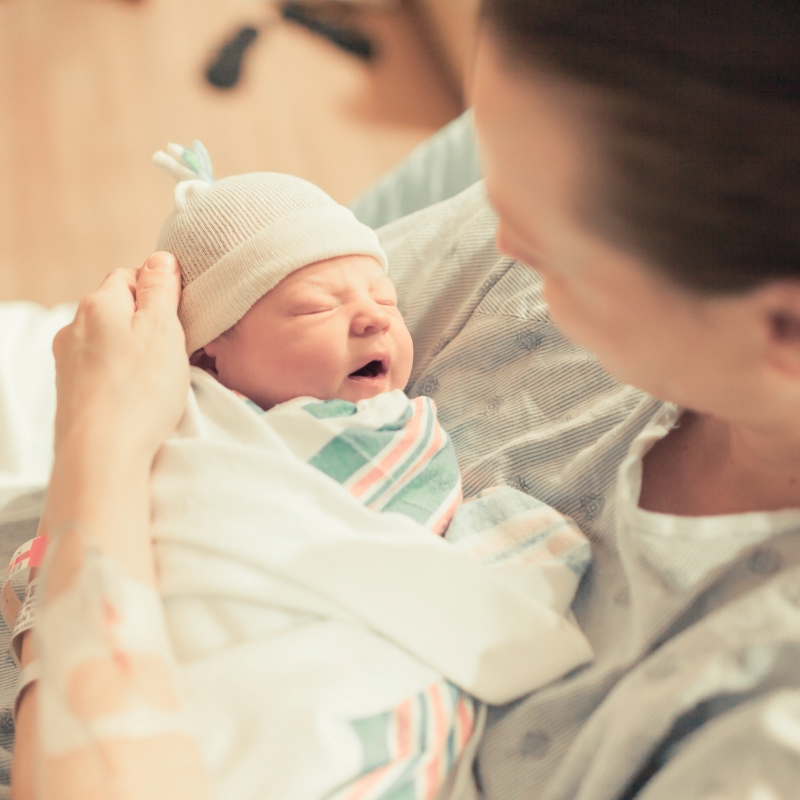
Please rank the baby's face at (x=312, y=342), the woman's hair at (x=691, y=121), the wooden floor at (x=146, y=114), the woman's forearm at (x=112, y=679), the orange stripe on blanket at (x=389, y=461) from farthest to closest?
the wooden floor at (x=146, y=114) < the baby's face at (x=312, y=342) < the orange stripe on blanket at (x=389, y=461) < the woman's forearm at (x=112, y=679) < the woman's hair at (x=691, y=121)

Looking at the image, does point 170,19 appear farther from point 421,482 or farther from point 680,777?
point 680,777

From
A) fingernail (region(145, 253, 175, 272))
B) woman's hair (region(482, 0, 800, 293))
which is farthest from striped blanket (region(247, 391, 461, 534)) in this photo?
woman's hair (region(482, 0, 800, 293))

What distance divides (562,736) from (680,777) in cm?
13

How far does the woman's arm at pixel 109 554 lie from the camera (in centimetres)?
53

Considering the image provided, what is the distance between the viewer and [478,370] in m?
0.98

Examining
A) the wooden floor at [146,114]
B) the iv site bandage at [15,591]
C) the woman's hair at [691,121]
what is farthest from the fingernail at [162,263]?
the wooden floor at [146,114]

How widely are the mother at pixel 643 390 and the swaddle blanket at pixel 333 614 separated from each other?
0.04 metres

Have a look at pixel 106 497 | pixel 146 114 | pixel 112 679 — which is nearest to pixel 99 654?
pixel 112 679

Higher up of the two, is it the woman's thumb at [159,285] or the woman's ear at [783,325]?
the woman's ear at [783,325]

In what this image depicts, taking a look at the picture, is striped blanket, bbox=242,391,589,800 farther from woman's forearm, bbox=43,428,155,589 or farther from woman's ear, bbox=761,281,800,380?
woman's ear, bbox=761,281,800,380

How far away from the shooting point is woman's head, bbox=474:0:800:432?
41cm

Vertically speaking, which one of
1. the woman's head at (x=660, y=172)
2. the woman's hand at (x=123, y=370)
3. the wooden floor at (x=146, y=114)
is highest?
the woman's head at (x=660, y=172)

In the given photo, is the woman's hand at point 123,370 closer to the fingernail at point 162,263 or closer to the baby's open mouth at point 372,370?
the fingernail at point 162,263

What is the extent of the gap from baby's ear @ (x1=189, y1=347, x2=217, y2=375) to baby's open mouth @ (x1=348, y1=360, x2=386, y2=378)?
0.59 ft
